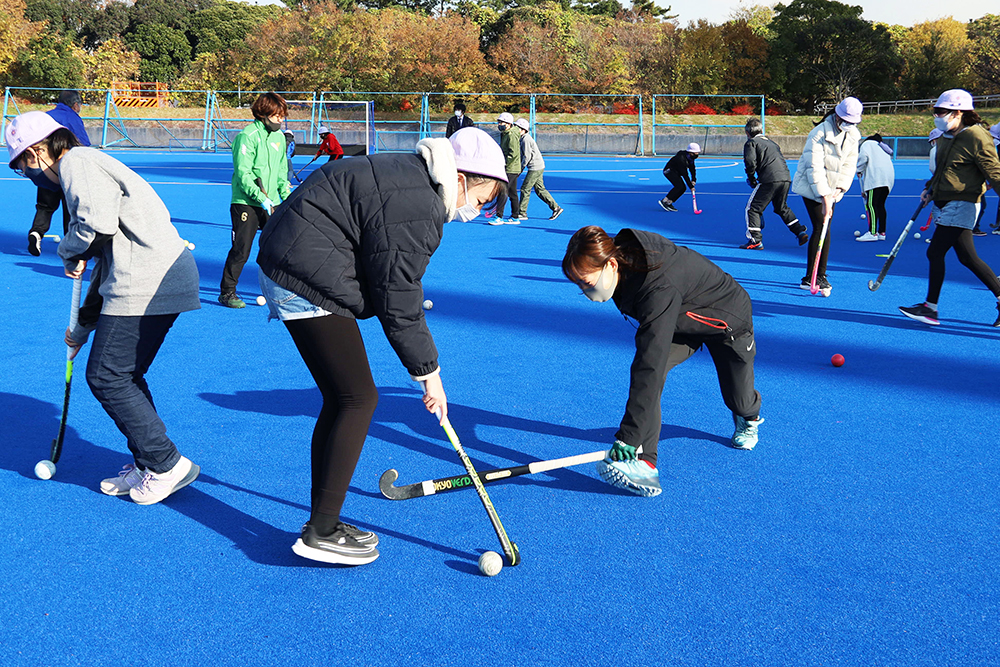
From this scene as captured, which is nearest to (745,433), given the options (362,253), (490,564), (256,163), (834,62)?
(490,564)

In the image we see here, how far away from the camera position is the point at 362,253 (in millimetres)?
2873

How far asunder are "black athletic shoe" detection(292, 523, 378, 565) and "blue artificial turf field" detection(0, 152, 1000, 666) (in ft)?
0.27

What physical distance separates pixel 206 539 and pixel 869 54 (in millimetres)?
42403

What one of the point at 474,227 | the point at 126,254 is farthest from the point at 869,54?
the point at 126,254

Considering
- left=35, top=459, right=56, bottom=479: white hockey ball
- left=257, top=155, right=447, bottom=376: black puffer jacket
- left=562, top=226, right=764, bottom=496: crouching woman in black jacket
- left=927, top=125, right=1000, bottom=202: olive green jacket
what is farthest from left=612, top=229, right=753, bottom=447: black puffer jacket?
left=927, top=125, right=1000, bottom=202: olive green jacket

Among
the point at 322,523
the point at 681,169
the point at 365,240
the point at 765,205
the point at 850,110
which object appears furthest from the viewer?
the point at 681,169

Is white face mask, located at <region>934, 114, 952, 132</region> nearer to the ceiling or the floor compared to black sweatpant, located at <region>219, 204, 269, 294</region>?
nearer to the ceiling

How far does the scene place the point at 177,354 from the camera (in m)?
6.25

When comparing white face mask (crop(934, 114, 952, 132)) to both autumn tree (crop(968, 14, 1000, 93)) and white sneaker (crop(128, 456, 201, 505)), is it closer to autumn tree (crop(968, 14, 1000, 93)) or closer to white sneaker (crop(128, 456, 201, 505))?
white sneaker (crop(128, 456, 201, 505))

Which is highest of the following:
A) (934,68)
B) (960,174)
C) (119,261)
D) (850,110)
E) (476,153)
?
(934,68)

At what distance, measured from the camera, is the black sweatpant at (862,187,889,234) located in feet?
39.8

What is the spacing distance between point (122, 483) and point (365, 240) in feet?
6.99

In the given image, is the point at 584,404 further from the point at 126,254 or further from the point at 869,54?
the point at 869,54

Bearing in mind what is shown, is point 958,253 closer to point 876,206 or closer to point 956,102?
point 956,102
